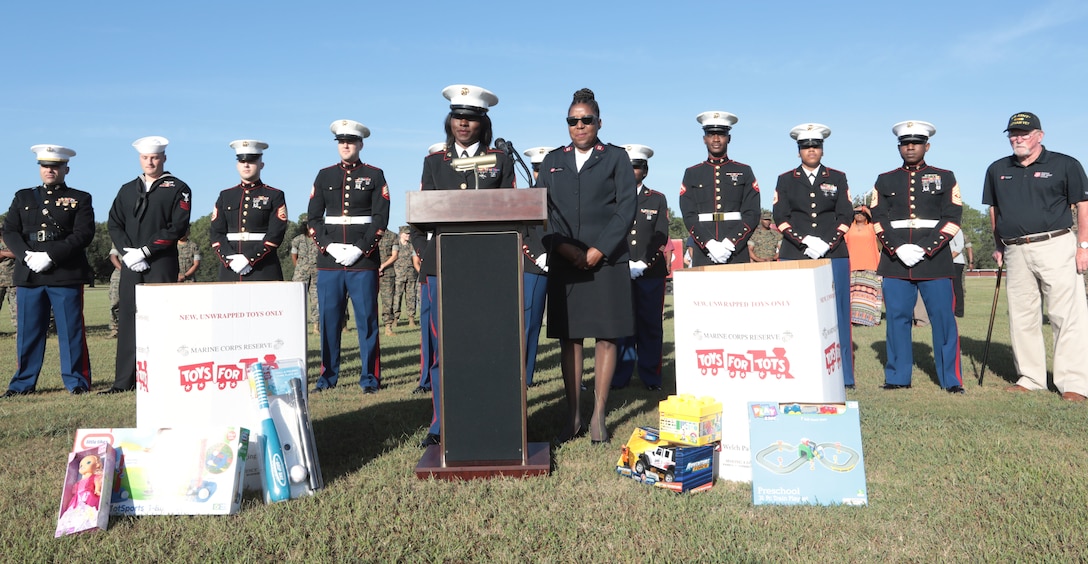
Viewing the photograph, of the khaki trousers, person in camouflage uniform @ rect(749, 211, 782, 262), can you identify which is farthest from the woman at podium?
person in camouflage uniform @ rect(749, 211, 782, 262)

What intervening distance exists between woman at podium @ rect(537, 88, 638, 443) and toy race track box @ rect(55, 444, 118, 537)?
7.86 ft

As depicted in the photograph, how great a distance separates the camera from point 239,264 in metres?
7.19

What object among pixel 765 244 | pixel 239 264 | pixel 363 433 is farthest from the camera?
pixel 765 244

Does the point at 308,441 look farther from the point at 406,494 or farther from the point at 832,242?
the point at 832,242

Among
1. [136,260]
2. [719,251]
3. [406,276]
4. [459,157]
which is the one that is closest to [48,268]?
[136,260]

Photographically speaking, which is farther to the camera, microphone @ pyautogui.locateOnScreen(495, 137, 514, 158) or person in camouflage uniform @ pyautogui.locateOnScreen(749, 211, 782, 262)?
person in camouflage uniform @ pyautogui.locateOnScreen(749, 211, 782, 262)

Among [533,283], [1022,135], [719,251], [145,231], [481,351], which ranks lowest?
[481,351]

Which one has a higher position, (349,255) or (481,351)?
(349,255)

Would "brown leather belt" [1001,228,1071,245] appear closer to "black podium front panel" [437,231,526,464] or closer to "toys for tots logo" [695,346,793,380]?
"toys for tots logo" [695,346,793,380]

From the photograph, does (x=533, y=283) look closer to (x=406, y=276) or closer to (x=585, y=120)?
(x=585, y=120)

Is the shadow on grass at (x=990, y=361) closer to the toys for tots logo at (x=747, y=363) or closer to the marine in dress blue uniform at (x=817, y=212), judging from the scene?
the marine in dress blue uniform at (x=817, y=212)

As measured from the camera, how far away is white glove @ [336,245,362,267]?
6.90 m

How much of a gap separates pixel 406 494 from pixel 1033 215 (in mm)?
5486

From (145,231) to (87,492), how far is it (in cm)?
438
